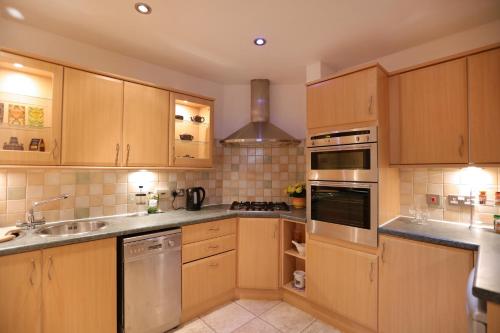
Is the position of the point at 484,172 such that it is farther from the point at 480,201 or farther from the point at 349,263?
the point at 349,263

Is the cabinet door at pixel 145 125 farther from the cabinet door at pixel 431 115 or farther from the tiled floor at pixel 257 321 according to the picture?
the cabinet door at pixel 431 115

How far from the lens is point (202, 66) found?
2506 mm

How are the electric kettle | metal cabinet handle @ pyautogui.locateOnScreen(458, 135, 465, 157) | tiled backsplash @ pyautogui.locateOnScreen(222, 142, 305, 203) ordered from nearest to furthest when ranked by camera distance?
1. metal cabinet handle @ pyautogui.locateOnScreen(458, 135, 465, 157)
2. the electric kettle
3. tiled backsplash @ pyautogui.locateOnScreen(222, 142, 305, 203)

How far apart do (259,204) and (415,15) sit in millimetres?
2116

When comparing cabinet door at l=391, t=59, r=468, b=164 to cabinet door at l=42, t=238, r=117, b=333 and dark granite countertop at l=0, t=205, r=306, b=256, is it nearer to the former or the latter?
dark granite countertop at l=0, t=205, r=306, b=256

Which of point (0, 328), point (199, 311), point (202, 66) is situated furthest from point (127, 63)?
point (199, 311)

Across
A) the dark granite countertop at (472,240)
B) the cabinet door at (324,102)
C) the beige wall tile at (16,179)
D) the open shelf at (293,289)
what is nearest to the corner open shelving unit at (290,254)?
the open shelf at (293,289)

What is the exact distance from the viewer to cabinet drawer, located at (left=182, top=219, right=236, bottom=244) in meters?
2.06

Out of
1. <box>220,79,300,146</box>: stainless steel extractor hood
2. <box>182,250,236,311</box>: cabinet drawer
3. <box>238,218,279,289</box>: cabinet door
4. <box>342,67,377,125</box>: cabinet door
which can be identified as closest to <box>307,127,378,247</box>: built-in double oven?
<box>342,67,377,125</box>: cabinet door

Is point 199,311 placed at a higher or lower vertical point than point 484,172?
lower

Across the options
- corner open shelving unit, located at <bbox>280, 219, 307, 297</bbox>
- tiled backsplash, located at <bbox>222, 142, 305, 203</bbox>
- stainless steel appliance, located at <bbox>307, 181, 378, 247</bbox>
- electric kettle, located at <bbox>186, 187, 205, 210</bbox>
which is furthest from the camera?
tiled backsplash, located at <bbox>222, 142, 305, 203</bbox>

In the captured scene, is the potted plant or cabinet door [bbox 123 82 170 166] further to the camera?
the potted plant

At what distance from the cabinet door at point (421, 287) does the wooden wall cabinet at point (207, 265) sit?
1304mm

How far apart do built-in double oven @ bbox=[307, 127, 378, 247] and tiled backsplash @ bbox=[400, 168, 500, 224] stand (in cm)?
59
